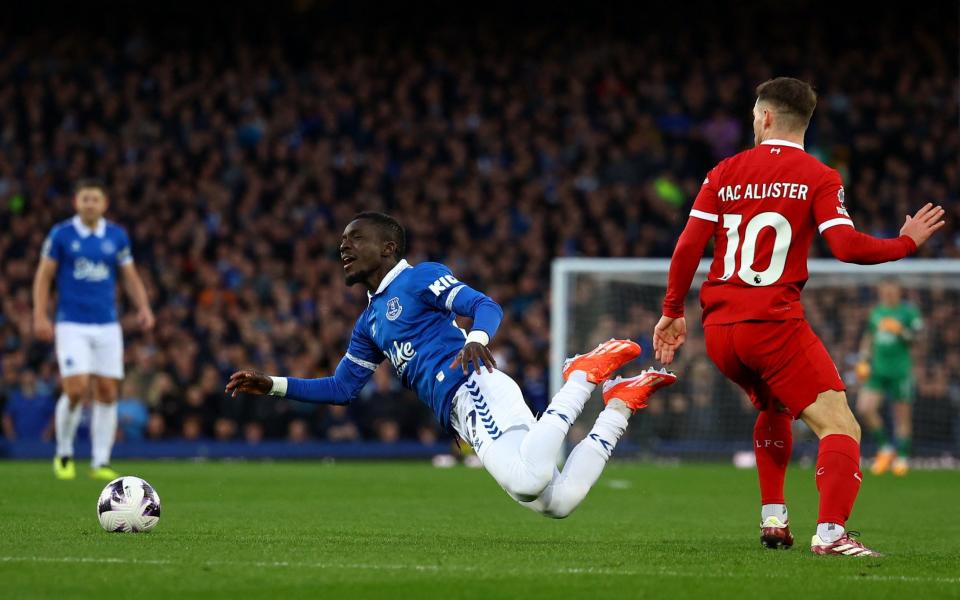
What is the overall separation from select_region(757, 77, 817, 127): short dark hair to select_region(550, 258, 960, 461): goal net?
11.6m

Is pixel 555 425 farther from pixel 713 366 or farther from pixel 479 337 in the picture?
pixel 713 366

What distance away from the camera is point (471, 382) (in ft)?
23.0

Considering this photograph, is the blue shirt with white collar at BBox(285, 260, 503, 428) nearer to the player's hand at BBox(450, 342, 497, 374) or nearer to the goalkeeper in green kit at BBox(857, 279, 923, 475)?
the player's hand at BBox(450, 342, 497, 374)

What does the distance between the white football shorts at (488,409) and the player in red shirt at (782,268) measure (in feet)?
2.57

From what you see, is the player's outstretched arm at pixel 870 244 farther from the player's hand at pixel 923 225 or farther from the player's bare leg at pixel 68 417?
the player's bare leg at pixel 68 417

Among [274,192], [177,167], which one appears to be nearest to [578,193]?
[274,192]

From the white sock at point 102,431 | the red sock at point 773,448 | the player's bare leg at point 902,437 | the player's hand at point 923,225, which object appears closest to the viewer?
the player's hand at point 923,225

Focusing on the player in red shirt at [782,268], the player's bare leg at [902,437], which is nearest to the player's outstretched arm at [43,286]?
the player in red shirt at [782,268]

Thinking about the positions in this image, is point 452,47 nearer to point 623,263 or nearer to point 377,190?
point 377,190

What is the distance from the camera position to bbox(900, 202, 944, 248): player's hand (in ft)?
21.3

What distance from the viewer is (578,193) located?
75.6ft

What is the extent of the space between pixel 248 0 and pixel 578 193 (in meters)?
8.71

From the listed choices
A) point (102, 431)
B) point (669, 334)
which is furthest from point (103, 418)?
point (669, 334)

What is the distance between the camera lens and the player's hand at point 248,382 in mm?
7004
